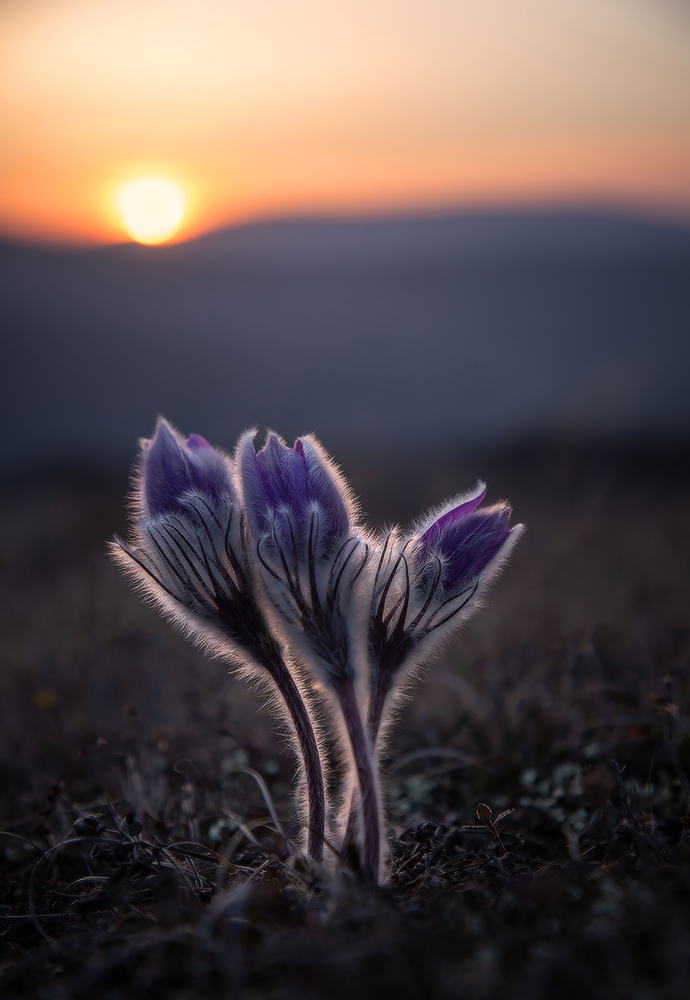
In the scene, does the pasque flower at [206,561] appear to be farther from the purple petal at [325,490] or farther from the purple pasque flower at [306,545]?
the purple petal at [325,490]

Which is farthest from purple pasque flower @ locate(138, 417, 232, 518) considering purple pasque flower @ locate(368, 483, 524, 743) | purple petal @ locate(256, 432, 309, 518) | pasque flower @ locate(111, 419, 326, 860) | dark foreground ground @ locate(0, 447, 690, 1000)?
dark foreground ground @ locate(0, 447, 690, 1000)

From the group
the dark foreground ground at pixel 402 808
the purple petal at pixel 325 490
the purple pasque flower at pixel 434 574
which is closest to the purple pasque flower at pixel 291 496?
the purple petal at pixel 325 490

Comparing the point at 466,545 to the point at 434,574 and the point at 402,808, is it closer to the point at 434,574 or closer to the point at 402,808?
the point at 434,574

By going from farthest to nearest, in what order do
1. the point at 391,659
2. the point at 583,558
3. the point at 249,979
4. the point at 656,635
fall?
the point at 583,558
the point at 656,635
the point at 391,659
the point at 249,979

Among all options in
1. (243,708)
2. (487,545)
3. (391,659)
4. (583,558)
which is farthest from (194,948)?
(583,558)

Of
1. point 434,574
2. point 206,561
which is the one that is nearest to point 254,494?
point 206,561

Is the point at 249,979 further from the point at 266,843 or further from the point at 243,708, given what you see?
the point at 243,708
